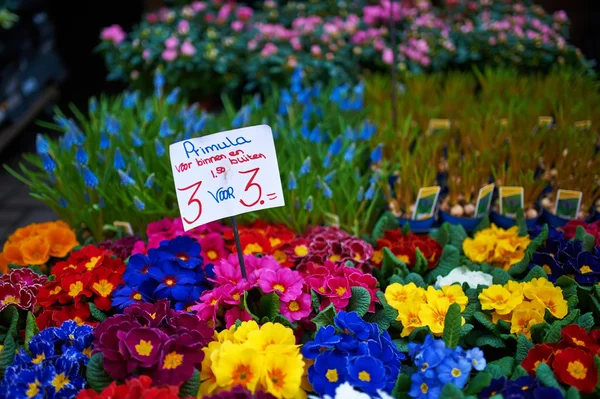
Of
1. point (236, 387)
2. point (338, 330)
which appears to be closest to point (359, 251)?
point (338, 330)

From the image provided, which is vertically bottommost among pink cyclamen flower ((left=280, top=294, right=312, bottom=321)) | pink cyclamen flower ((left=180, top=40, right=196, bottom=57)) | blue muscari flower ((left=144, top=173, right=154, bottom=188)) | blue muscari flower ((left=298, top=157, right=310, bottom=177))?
pink cyclamen flower ((left=280, top=294, right=312, bottom=321))

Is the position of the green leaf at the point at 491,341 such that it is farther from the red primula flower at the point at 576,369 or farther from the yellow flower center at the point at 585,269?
the yellow flower center at the point at 585,269

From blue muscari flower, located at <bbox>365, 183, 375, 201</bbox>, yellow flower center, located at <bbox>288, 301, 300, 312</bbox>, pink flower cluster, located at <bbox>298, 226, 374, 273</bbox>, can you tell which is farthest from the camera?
blue muscari flower, located at <bbox>365, 183, 375, 201</bbox>

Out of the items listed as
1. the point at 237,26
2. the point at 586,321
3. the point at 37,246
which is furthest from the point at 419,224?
the point at 237,26

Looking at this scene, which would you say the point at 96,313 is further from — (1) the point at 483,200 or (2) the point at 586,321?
(1) the point at 483,200

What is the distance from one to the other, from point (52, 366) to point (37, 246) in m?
0.59

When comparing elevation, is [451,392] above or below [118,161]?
below

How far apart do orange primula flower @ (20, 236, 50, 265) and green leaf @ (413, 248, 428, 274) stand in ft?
3.27

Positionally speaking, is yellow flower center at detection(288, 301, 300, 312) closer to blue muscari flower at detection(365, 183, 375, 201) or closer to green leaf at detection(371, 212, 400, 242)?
green leaf at detection(371, 212, 400, 242)

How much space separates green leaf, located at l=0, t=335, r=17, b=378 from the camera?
3.69 ft

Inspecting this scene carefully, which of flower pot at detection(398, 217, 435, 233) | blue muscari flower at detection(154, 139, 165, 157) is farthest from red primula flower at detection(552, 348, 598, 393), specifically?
blue muscari flower at detection(154, 139, 165, 157)

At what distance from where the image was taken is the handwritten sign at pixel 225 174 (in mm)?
1200

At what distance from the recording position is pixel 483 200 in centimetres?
179

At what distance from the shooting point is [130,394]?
95cm
